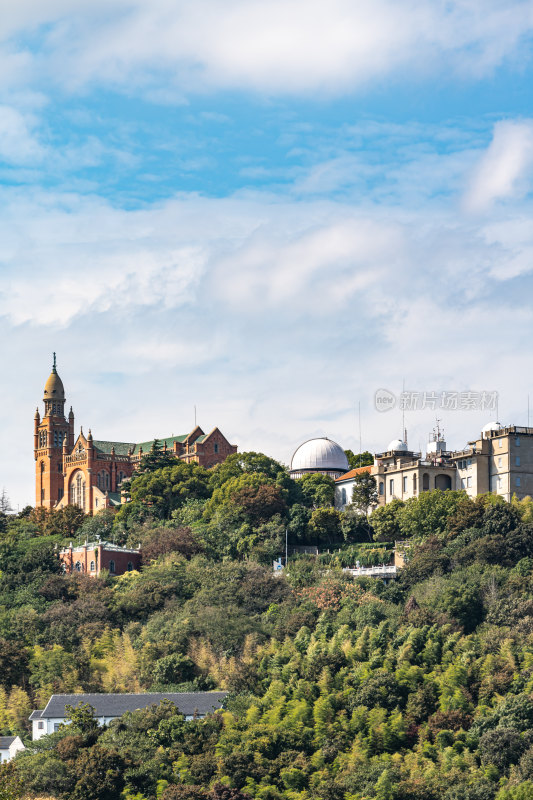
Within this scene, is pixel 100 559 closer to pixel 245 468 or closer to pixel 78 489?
pixel 245 468

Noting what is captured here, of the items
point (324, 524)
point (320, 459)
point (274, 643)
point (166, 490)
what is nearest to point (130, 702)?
point (274, 643)

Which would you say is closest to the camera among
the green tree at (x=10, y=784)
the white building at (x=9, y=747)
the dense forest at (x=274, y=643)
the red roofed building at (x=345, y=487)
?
the green tree at (x=10, y=784)

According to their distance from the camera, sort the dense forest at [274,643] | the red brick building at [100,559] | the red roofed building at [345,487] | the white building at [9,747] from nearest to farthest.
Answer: the dense forest at [274,643] → the white building at [9,747] → the red brick building at [100,559] → the red roofed building at [345,487]

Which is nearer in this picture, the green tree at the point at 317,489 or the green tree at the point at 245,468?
the green tree at the point at 317,489

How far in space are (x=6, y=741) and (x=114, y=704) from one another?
5.56 meters

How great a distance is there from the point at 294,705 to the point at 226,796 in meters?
9.58

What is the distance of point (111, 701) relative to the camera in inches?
3098

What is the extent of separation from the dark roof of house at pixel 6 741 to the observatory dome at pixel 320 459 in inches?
1660

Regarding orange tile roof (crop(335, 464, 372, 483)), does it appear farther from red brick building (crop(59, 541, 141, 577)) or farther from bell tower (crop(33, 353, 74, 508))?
bell tower (crop(33, 353, 74, 508))

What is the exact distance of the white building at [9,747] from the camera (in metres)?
75.7

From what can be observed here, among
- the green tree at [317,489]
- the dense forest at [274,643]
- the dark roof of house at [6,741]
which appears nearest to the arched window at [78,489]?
the dense forest at [274,643]

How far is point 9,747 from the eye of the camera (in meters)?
76.3

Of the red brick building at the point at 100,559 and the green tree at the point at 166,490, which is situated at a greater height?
the green tree at the point at 166,490

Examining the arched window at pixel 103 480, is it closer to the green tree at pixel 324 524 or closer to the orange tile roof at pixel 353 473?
the orange tile roof at pixel 353 473
